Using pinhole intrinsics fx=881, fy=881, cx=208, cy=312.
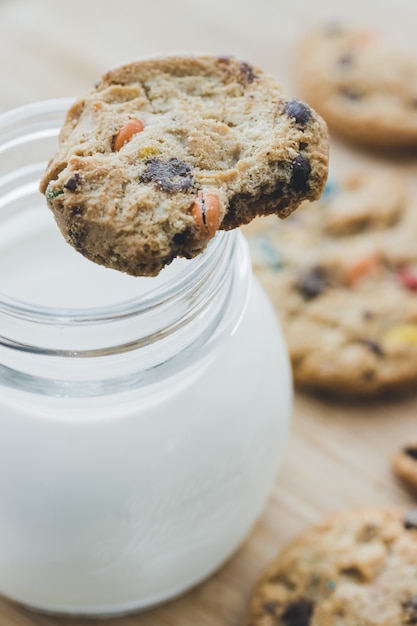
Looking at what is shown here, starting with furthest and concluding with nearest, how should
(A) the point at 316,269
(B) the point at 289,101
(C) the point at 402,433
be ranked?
(A) the point at 316,269 < (C) the point at 402,433 < (B) the point at 289,101

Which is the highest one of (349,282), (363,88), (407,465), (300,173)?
(300,173)

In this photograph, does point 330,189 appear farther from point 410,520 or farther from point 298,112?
point 298,112

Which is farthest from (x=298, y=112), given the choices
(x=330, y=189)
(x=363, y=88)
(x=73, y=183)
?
(x=363, y=88)

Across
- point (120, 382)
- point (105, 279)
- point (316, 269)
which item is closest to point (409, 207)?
point (316, 269)

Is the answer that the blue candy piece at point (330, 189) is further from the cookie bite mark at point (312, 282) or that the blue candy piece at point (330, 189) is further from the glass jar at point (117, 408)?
the glass jar at point (117, 408)

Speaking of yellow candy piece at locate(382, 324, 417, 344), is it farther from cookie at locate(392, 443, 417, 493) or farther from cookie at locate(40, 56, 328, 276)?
cookie at locate(40, 56, 328, 276)

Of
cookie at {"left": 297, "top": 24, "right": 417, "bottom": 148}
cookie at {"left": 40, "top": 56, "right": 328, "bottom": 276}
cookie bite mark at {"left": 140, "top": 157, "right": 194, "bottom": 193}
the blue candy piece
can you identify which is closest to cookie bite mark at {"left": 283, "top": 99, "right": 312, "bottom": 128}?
cookie at {"left": 40, "top": 56, "right": 328, "bottom": 276}

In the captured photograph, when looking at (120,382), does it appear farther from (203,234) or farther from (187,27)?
(187,27)

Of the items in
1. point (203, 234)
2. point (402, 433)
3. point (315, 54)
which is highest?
point (203, 234)
